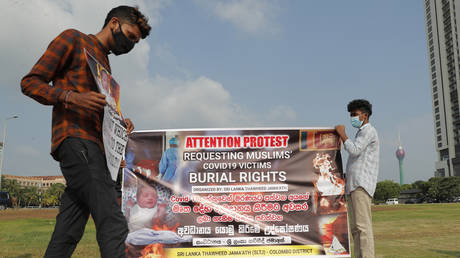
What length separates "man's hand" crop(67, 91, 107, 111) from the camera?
182cm

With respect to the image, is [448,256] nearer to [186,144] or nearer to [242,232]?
[242,232]

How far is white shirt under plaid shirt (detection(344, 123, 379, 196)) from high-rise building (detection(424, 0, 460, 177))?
391 ft

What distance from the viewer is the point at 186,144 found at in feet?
18.2

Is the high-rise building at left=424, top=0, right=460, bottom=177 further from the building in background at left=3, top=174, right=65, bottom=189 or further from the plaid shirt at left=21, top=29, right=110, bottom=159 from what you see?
the building in background at left=3, top=174, right=65, bottom=189

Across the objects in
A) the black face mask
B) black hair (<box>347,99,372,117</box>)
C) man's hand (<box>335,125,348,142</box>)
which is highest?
black hair (<box>347,99,372,117</box>)

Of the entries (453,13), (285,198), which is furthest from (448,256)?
(453,13)

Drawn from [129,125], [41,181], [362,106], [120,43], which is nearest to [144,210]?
[129,125]

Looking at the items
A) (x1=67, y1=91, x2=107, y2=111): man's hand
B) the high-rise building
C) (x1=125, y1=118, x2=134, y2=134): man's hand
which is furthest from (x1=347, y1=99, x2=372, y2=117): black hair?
the high-rise building

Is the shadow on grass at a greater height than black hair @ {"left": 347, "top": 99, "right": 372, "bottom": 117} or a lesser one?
lesser

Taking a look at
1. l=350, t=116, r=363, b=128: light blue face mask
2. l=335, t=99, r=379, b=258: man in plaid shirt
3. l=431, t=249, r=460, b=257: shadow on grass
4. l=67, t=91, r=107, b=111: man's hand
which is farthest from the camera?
l=431, t=249, r=460, b=257: shadow on grass

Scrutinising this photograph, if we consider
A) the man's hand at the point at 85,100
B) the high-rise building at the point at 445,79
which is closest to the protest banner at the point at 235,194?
the man's hand at the point at 85,100

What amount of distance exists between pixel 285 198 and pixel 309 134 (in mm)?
1097

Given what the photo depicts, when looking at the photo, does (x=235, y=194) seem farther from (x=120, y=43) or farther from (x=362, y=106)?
(x=120, y=43)

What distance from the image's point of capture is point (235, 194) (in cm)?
542
